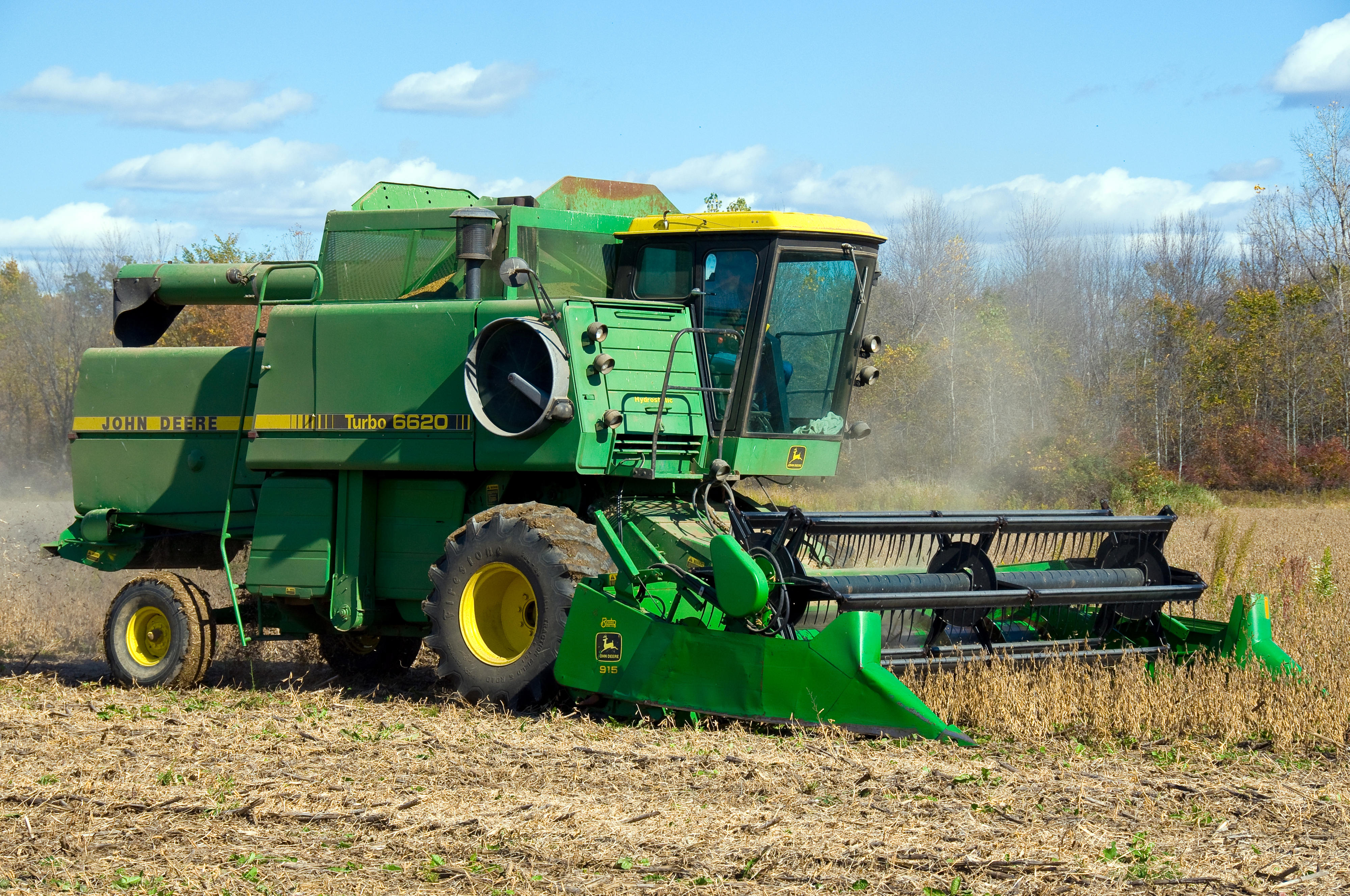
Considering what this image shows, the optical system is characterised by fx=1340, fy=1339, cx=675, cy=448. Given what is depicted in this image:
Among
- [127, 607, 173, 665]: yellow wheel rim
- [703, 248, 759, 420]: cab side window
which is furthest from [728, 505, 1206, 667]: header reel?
[127, 607, 173, 665]: yellow wheel rim

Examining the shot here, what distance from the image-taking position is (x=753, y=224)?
7.93 m

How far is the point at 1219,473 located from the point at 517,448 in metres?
32.3

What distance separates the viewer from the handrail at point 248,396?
8758 millimetres

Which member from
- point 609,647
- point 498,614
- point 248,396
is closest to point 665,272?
point 498,614

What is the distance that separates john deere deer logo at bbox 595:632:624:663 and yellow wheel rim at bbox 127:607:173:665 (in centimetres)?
377

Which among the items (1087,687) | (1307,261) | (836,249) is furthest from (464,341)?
(1307,261)

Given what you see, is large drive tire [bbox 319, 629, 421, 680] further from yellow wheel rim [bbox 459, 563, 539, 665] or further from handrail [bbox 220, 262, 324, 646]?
yellow wheel rim [bbox 459, 563, 539, 665]

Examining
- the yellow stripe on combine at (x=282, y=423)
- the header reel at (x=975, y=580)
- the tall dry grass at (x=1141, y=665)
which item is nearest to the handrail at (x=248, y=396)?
the yellow stripe on combine at (x=282, y=423)

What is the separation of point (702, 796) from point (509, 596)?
2799 millimetres

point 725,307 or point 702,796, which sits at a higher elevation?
point 725,307

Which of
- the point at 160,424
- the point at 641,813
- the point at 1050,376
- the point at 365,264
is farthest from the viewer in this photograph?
the point at 1050,376

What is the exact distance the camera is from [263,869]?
14.3 ft

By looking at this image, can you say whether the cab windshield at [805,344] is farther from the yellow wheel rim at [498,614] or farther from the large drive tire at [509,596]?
the yellow wheel rim at [498,614]

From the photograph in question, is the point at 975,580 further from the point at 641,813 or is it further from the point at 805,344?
the point at 641,813
